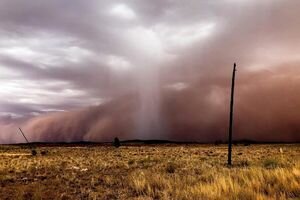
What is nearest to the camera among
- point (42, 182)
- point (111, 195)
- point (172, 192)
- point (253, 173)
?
point (172, 192)

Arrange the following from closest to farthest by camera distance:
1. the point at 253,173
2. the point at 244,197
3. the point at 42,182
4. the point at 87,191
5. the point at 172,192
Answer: the point at 244,197 < the point at 172,192 < the point at 87,191 < the point at 253,173 < the point at 42,182

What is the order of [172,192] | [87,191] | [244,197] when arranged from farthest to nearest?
1. [87,191]
2. [172,192]
3. [244,197]

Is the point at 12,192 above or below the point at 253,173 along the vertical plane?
below

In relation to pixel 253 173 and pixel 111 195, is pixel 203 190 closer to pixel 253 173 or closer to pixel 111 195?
pixel 111 195

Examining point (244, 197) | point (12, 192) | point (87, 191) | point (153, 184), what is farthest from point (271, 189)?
point (12, 192)

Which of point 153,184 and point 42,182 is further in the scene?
point 42,182

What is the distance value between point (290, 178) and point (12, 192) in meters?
11.6

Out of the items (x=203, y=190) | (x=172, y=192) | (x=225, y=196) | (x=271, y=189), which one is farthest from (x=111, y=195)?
(x=271, y=189)

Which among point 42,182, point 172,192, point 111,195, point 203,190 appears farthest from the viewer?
point 42,182

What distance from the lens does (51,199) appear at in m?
15.0

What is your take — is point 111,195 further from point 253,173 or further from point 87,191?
point 253,173

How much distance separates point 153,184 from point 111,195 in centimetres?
214

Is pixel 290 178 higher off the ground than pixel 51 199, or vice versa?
pixel 290 178

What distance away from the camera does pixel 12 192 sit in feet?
56.5
